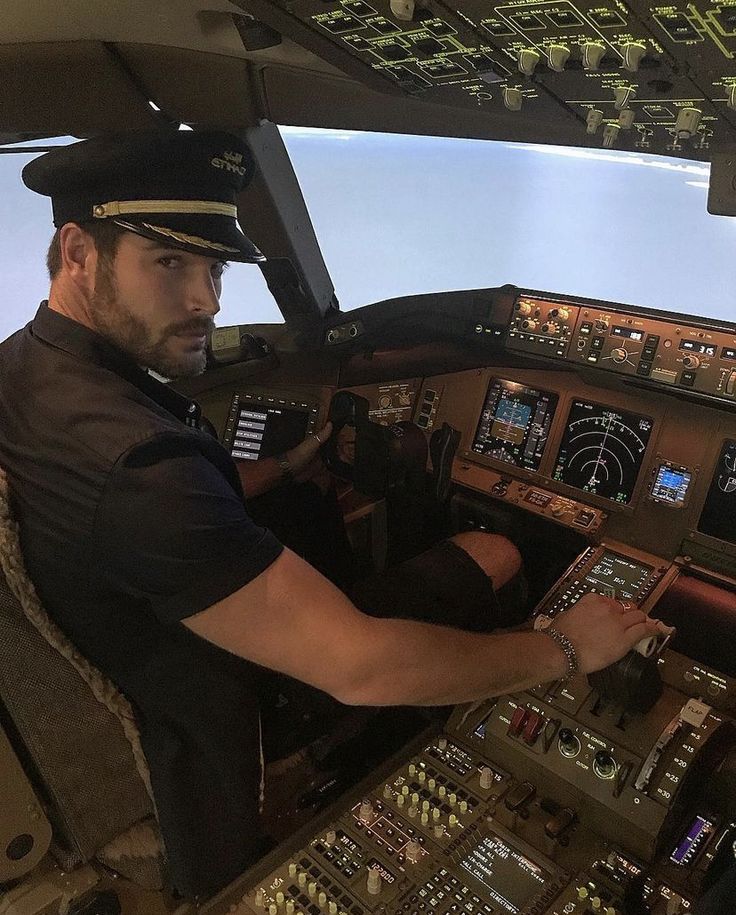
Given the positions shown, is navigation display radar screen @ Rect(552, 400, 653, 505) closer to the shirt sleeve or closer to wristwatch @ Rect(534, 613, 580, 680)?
wristwatch @ Rect(534, 613, 580, 680)

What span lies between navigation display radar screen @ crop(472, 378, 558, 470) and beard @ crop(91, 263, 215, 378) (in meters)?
1.71

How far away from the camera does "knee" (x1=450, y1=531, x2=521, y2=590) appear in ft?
6.26

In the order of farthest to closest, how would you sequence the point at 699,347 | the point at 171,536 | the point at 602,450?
the point at 602,450 < the point at 699,347 < the point at 171,536

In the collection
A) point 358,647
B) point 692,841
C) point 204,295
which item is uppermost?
point 204,295

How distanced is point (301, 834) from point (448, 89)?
1.55m

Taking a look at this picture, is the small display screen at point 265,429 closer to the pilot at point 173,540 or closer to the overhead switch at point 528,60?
the pilot at point 173,540

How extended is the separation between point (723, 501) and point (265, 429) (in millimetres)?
1729

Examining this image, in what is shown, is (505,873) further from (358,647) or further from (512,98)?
(512,98)

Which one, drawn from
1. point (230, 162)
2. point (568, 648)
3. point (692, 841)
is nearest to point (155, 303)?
point (230, 162)

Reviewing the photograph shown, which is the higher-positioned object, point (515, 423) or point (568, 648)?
point (515, 423)

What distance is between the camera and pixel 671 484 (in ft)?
7.70

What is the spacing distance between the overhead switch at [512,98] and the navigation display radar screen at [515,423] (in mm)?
1386

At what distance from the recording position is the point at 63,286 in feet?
3.68

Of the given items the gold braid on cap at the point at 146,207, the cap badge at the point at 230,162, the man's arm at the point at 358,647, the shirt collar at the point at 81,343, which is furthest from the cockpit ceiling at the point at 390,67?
the man's arm at the point at 358,647
